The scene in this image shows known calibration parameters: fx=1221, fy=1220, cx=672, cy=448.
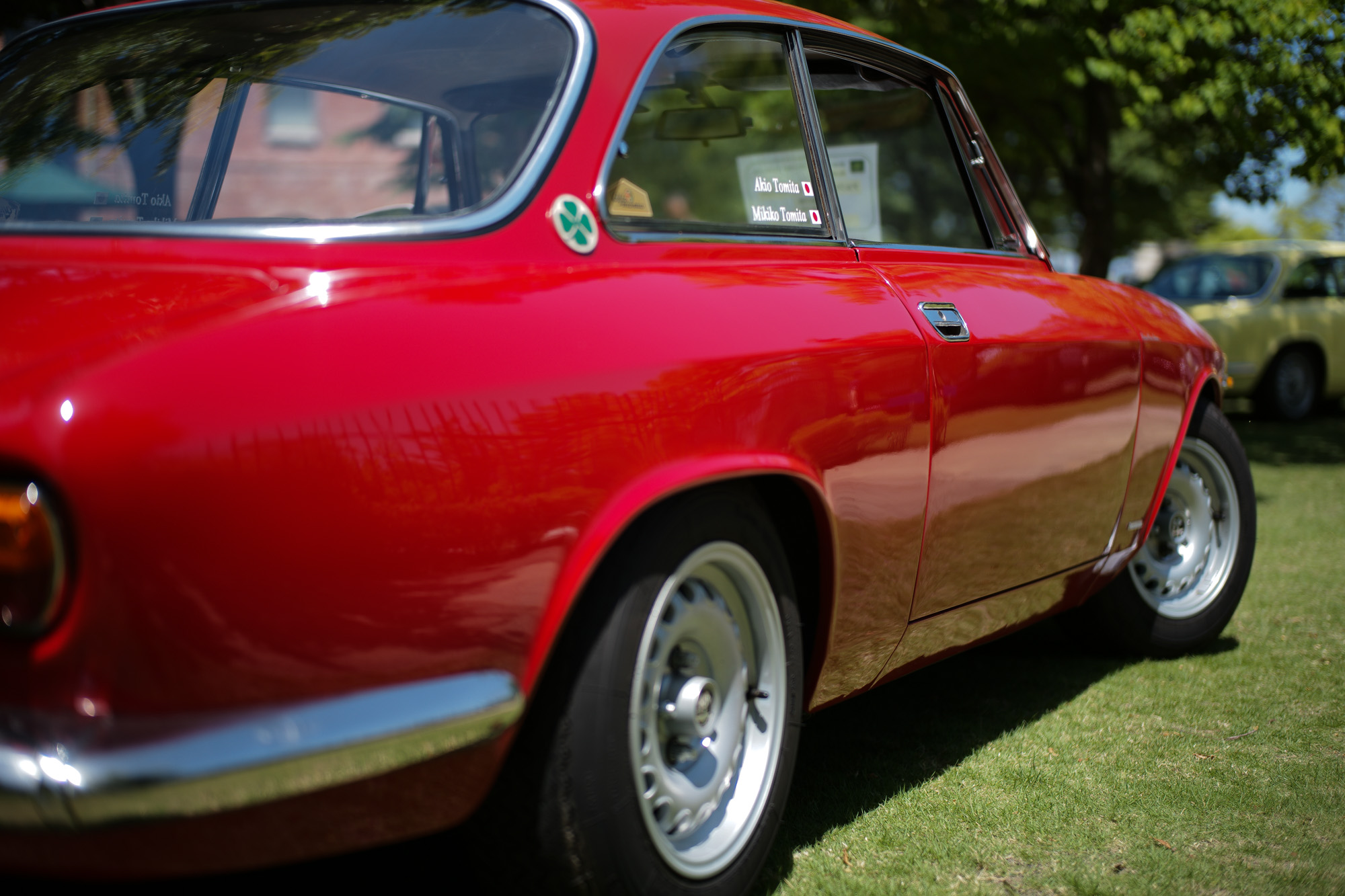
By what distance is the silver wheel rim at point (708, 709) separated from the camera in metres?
2.01

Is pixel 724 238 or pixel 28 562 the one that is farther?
pixel 724 238

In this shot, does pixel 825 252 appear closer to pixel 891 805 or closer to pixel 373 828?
pixel 891 805

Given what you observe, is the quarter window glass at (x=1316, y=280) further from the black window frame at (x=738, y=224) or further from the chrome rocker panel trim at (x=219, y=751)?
the chrome rocker panel trim at (x=219, y=751)

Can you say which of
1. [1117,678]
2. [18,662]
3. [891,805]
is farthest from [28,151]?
[1117,678]

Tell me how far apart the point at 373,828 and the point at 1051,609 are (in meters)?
2.11

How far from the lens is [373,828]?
1.67 m

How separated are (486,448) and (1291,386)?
40.3ft

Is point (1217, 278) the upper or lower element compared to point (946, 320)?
lower

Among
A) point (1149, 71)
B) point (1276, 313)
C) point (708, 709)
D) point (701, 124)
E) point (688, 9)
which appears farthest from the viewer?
point (1276, 313)

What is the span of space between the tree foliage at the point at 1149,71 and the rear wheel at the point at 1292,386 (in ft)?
6.36

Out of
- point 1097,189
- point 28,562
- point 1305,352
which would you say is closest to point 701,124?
point 28,562

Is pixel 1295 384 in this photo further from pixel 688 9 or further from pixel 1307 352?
pixel 688 9

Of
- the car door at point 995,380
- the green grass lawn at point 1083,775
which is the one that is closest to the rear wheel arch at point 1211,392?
the car door at point 995,380

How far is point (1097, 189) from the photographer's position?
1235cm
